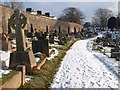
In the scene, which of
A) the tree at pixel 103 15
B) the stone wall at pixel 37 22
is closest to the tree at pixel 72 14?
the tree at pixel 103 15

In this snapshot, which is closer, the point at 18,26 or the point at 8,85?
the point at 8,85

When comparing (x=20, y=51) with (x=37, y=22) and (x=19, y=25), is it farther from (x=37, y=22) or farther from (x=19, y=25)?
(x=37, y=22)

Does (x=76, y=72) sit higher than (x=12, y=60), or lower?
lower

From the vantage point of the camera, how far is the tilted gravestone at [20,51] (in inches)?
500

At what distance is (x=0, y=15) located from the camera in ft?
103

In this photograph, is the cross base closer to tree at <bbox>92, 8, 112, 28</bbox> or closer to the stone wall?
the stone wall

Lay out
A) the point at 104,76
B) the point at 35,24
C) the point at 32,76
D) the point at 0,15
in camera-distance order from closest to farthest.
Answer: the point at 32,76 < the point at 104,76 < the point at 0,15 < the point at 35,24

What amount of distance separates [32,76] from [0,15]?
20902mm

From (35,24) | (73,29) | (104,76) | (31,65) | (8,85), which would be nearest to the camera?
(8,85)

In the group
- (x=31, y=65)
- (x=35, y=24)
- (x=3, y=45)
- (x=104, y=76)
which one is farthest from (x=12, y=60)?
(x=35, y=24)

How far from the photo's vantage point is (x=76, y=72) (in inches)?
567

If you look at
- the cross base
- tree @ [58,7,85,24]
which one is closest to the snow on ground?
the cross base

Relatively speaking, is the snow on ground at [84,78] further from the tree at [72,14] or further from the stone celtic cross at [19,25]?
the tree at [72,14]

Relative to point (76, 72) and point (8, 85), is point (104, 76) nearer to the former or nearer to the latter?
point (76, 72)
